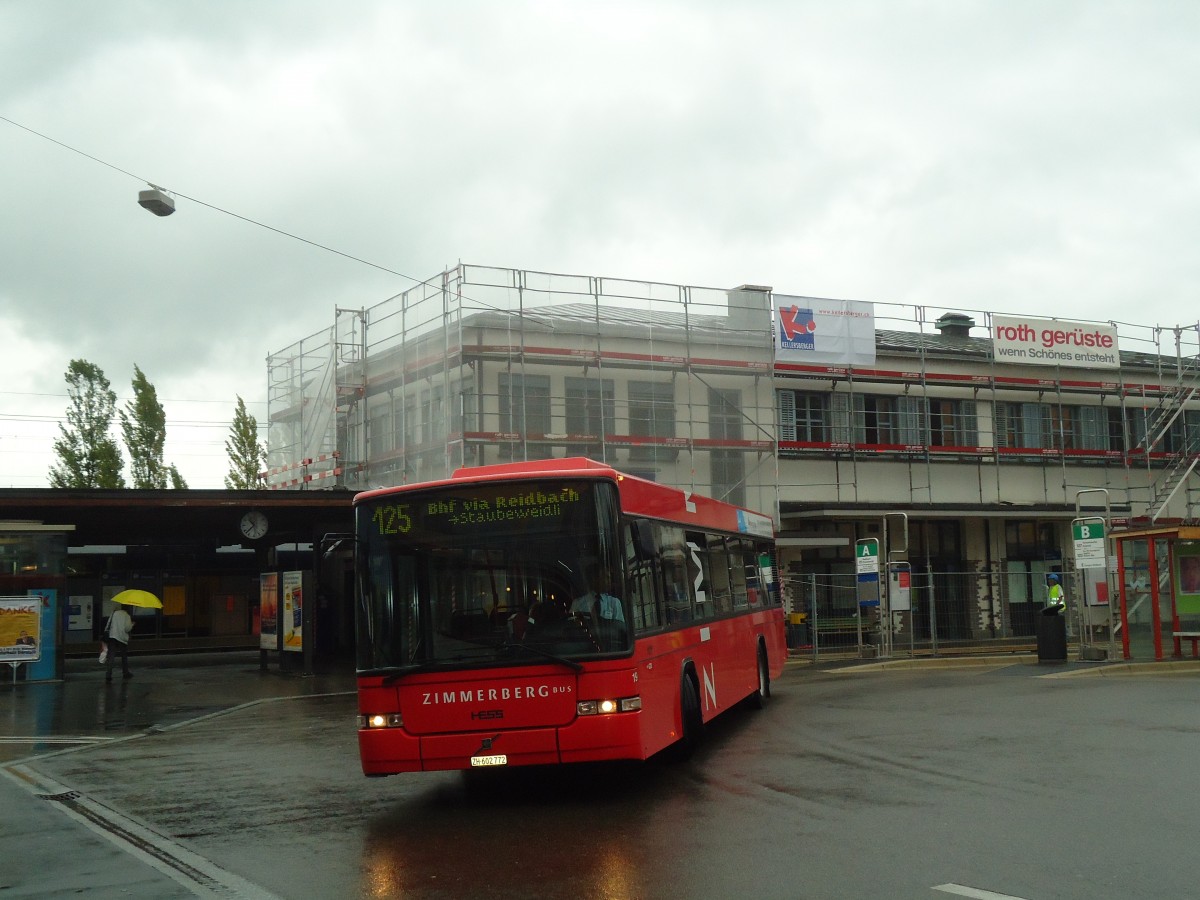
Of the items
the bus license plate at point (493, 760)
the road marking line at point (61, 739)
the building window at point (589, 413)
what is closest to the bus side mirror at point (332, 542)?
the bus license plate at point (493, 760)

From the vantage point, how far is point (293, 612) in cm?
2641

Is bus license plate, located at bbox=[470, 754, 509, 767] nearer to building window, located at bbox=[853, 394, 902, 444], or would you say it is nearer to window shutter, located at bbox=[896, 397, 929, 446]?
building window, located at bbox=[853, 394, 902, 444]

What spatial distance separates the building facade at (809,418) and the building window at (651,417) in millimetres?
53

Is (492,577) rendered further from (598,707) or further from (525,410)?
(525,410)

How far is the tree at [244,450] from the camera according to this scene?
179ft

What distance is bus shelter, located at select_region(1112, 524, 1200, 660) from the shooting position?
22453 millimetres

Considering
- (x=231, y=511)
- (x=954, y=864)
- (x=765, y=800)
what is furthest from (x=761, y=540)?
(x=231, y=511)

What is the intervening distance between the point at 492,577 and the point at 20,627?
59.2 feet

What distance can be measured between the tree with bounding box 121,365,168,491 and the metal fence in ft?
91.8

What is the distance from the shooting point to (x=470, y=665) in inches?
395

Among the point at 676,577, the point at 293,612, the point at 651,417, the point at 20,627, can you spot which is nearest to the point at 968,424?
the point at 651,417

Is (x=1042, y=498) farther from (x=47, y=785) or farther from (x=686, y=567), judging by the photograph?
(x=47, y=785)

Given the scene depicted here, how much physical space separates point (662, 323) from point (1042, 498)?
519 inches

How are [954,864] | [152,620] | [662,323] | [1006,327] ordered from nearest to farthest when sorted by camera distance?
[954,864], [662,323], [1006,327], [152,620]
